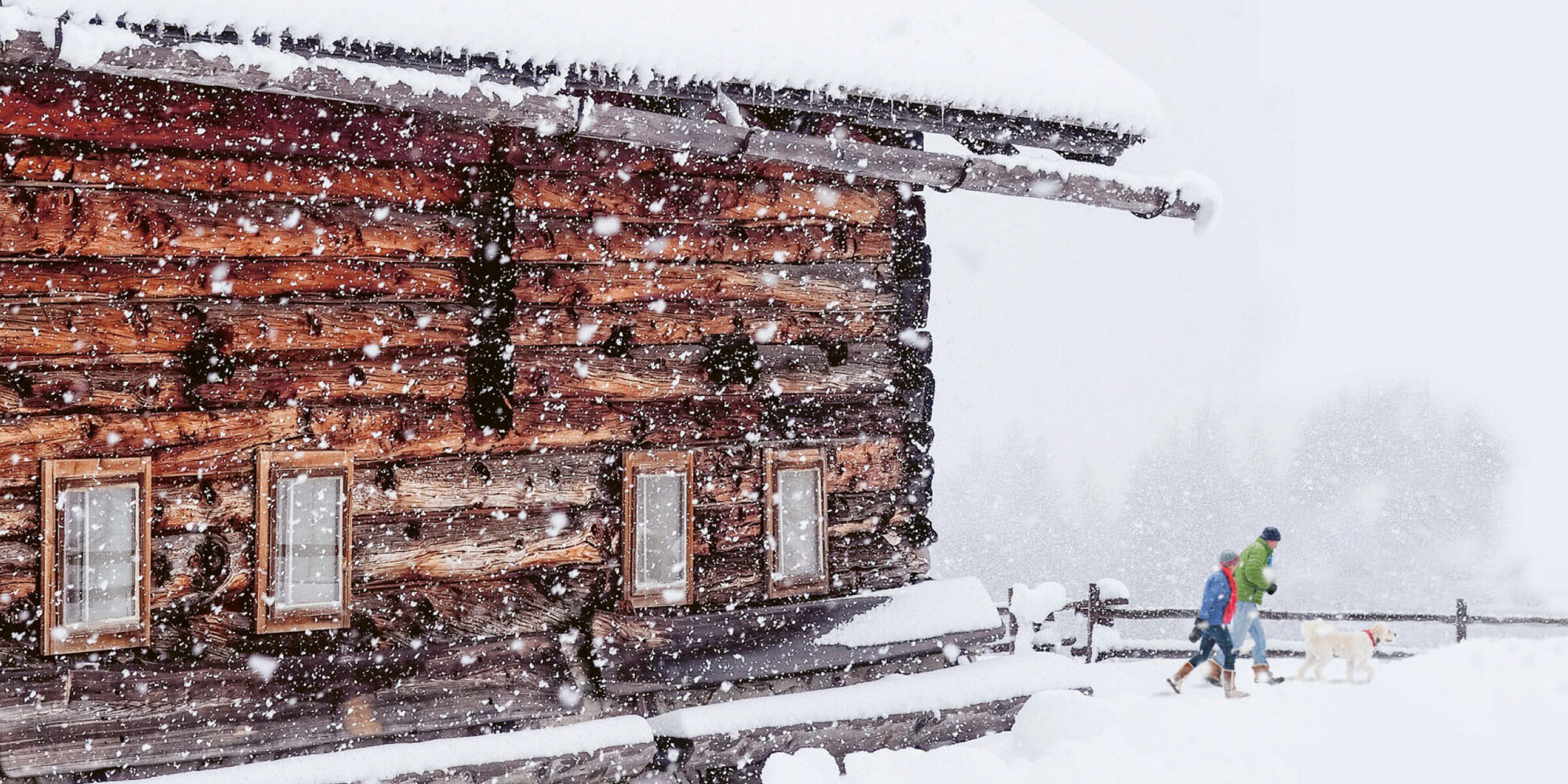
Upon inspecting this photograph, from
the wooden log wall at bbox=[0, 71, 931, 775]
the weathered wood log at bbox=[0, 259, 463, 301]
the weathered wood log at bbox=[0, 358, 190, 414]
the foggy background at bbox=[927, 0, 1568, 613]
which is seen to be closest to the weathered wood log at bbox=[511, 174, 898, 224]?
the wooden log wall at bbox=[0, 71, 931, 775]

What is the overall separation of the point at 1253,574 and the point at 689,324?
5.57 metres

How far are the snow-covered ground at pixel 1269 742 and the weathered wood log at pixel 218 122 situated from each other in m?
3.55

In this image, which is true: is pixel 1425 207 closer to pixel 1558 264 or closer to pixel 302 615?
pixel 1558 264

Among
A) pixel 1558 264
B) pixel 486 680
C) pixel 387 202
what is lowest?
pixel 486 680

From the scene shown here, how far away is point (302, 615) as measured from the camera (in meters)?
6.16

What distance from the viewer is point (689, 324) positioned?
7289mm

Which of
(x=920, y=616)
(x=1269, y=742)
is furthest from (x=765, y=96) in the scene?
(x=1269, y=742)

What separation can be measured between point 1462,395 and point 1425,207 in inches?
2448

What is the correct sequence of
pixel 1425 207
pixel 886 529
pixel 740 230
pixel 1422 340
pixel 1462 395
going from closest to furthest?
pixel 740 230
pixel 886 529
pixel 1462 395
pixel 1422 340
pixel 1425 207

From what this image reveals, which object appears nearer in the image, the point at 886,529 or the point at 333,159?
the point at 333,159

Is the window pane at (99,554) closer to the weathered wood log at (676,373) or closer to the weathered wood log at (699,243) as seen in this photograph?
the weathered wood log at (676,373)

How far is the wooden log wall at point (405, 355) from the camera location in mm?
5629

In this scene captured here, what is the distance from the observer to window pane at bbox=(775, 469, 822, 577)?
7684 millimetres

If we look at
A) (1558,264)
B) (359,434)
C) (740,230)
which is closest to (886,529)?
(740,230)
